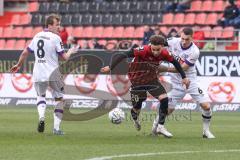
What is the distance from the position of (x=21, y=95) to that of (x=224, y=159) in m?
15.8

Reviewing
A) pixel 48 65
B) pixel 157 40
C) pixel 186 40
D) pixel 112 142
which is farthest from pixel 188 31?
pixel 48 65

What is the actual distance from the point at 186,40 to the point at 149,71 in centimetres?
91

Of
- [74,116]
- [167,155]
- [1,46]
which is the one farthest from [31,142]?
[1,46]

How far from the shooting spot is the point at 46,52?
47.7ft

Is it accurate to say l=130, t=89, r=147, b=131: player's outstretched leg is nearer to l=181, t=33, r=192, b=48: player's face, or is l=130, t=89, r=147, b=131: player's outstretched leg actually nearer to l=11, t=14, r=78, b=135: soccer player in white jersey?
l=181, t=33, r=192, b=48: player's face

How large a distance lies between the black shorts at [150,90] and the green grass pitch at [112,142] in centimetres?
77

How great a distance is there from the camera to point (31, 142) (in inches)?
491

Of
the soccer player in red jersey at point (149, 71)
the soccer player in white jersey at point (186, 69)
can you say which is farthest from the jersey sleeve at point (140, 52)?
the soccer player in white jersey at point (186, 69)

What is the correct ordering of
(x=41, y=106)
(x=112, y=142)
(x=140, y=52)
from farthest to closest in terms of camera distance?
(x=41, y=106)
(x=140, y=52)
(x=112, y=142)

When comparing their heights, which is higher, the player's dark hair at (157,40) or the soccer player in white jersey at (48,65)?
the player's dark hair at (157,40)

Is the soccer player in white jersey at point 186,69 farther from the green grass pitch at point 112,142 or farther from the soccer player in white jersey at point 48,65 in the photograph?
the soccer player in white jersey at point 48,65

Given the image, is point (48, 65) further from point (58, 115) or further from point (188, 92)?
point (188, 92)

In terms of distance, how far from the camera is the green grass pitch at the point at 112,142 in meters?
10.7

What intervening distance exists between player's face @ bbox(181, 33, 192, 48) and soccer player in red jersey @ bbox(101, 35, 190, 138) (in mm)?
574
